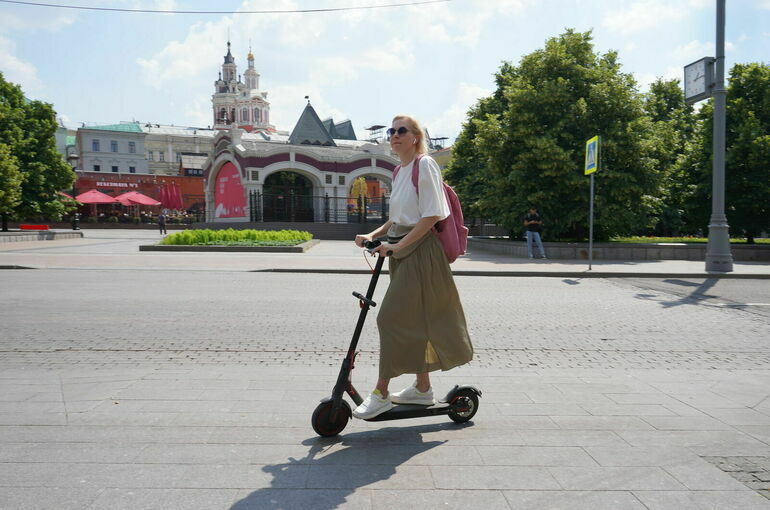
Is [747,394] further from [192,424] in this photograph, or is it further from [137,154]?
[137,154]

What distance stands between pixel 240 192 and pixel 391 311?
37.1m

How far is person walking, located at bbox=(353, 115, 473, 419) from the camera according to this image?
3.25 meters

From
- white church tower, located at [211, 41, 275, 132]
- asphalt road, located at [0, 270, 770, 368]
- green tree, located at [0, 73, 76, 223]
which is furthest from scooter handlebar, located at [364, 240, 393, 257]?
white church tower, located at [211, 41, 275, 132]

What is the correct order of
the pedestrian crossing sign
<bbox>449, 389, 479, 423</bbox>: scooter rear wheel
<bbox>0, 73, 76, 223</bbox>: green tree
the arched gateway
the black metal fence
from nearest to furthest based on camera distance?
<bbox>449, 389, 479, 423</bbox>: scooter rear wheel → the pedestrian crossing sign → <bbox>0, 73, 76, 223</bbox>: green tree → the black metal fence → the arched gateway

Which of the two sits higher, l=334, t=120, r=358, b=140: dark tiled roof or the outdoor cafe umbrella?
l=334, t=120, r=358, b=140: dark tiled roof

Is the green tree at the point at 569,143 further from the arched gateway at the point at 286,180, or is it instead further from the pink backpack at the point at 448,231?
the arched gateway at the point at 286,180

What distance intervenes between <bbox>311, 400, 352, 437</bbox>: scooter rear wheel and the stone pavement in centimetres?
6

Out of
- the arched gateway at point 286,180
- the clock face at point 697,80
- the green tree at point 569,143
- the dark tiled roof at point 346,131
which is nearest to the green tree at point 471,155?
the green tree at point 569,143

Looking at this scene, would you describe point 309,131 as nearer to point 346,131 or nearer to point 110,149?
point 346,131

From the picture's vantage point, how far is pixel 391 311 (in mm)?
3285

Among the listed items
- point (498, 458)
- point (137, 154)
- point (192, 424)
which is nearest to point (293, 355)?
point (192, 424)

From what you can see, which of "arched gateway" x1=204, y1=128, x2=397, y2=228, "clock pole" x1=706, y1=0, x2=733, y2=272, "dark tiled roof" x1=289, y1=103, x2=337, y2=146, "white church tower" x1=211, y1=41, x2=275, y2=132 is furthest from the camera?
"white church tower" x1=211, y1=41, x2=275, y2=132

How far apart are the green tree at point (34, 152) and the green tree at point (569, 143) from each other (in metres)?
23.9

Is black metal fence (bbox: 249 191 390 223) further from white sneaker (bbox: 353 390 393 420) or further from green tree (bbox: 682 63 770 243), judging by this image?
white sneaker (bbox: 353 390 393 420)
